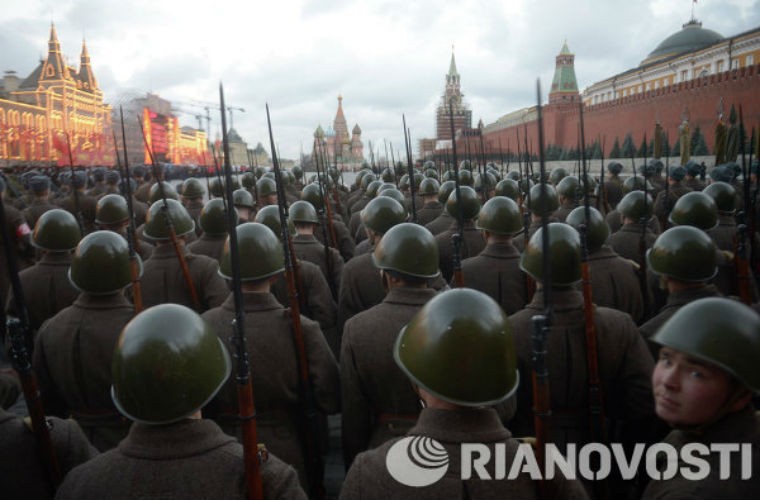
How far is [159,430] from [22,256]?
20.8 feet

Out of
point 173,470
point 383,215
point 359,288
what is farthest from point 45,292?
point 173,470

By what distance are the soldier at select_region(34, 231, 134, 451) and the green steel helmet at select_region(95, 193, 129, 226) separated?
334cm

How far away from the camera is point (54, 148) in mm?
31828

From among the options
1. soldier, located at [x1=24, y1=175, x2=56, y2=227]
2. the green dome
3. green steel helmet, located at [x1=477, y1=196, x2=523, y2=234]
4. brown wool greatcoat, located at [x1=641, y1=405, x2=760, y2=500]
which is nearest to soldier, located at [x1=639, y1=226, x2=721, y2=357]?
green steel helmet, located at [x1=477, y1=196, x2=523, y2=234]

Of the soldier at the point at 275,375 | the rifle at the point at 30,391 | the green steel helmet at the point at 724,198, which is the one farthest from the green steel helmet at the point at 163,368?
the green steel helmet at the point at 724,198

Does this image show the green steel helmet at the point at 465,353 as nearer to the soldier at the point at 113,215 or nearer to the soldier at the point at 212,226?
the soldier at the point at 212,226

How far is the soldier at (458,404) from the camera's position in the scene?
66.2 inches

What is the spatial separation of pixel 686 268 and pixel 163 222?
3.89m

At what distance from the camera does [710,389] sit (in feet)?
5.82

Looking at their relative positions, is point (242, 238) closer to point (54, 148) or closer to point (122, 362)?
point (122, 362)

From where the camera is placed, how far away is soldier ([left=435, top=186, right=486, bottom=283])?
18.2 ft

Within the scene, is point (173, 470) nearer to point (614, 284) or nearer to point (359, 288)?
point (359, 288)

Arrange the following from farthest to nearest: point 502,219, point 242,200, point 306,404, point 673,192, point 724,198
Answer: point 673,192 < point 242,200 < point 724,198 < point 502,219 < point 306,404

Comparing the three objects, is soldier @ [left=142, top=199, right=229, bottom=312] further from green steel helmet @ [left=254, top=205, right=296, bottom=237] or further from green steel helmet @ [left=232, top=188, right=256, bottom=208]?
green steel helmet @ [left=232, top=188, right=256, bottom=208]
